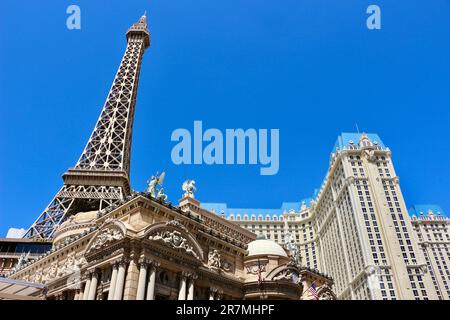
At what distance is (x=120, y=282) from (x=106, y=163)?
192 feet

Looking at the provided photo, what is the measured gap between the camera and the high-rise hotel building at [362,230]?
110 metres

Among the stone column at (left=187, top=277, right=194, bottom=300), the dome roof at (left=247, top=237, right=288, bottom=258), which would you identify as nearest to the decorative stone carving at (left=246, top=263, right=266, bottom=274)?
the dome roof at (left=247, top=237, right=288, bottom=258)

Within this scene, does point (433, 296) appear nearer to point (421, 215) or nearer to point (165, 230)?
point (421, 215)

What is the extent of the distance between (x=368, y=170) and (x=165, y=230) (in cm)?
11503

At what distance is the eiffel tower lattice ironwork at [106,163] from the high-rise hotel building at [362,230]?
5310 cm

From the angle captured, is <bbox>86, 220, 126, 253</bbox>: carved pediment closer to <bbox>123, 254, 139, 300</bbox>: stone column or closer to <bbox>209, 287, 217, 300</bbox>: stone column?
<bbox>123, 254, 139, 300</bbox>: stone column

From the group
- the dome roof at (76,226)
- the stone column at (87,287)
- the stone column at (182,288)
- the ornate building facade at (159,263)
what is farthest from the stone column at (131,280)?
the dome roof at (76,226)

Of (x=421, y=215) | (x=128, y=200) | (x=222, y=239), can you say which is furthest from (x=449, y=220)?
(x=128, y=200)

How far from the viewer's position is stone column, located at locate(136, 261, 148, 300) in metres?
26.2

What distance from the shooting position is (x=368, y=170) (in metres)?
130

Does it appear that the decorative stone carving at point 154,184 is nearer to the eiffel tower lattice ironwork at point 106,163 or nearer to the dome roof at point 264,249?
the dome roof at point 264,249

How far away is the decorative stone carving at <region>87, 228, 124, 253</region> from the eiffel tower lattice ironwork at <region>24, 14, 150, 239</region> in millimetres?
38444
